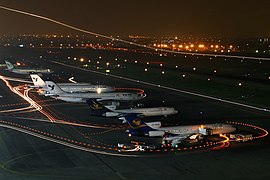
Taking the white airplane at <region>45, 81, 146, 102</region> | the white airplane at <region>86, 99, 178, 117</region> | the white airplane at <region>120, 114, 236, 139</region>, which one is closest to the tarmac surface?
the white airplane at <region>120, 114, 236, 139</region>

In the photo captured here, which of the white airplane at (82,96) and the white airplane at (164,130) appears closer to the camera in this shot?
the white airplane at (164,130)

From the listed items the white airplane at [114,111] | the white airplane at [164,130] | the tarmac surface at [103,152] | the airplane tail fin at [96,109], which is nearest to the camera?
the tarmac surface at [103,152]

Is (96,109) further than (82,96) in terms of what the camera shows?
No

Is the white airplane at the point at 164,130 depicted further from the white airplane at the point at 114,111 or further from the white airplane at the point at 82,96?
the white airplane at the point at 82,96

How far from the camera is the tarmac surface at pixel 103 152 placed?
144 ft

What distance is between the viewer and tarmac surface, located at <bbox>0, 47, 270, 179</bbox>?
43.9 m

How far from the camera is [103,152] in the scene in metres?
51.8

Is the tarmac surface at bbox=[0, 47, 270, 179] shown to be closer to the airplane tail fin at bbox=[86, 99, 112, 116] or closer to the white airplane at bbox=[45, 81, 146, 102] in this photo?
the airplane tail fin at bbox=[86, 99, 112, 116]

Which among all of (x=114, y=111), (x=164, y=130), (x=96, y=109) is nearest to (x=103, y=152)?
(x=164, y=130)

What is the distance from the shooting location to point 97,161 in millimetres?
48031

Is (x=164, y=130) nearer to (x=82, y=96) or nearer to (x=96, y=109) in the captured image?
(x=96, y=109)

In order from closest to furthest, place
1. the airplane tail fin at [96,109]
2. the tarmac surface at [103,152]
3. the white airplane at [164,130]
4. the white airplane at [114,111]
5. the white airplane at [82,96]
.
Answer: the tarmac surface at [103,152]
the white airplane at [164,130]
the white airplane at [114,111]
the airplane tail fin at [96,109]
the white airplane at [82,96]

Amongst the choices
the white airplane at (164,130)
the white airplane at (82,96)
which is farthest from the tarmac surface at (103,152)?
the white airplane at (82,96)

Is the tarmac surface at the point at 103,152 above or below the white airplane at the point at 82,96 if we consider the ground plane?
below
